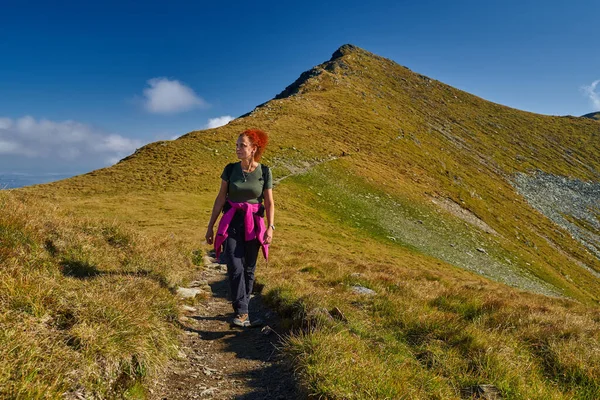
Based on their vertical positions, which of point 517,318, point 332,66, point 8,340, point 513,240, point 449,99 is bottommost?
point 513,240

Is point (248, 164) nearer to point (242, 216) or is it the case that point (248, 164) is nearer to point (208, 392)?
point (242, 216)

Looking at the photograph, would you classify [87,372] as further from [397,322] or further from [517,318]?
[517,318]

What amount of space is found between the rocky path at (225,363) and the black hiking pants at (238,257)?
0.65 metres

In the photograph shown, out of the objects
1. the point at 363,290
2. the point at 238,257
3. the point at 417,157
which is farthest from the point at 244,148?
the point at 417,157

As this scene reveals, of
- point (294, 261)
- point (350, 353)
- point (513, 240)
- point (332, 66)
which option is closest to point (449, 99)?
point (332, 66)

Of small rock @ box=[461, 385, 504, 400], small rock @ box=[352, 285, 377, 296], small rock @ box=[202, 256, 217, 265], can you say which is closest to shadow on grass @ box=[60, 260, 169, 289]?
small rock @ box=[352, 285, 377, 296]

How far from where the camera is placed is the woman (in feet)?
21.9

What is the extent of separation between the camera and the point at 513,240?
161 ft

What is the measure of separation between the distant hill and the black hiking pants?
0.94m

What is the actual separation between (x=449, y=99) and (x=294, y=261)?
13447cm

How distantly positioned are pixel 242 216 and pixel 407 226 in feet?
111

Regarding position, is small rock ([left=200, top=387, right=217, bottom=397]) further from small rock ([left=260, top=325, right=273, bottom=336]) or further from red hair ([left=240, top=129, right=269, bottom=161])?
red hair ([left=240, top=129, right=269, bottom=161])

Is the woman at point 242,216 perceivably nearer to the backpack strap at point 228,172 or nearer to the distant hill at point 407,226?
the backpack strap at point 228,172

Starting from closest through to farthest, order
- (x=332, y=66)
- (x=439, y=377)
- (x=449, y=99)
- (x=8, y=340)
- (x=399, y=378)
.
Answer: (x=8, y=340)
(x=399, y=378)
(x=439, y=377)
(x=332, y=66)
(x=449, y=99)
